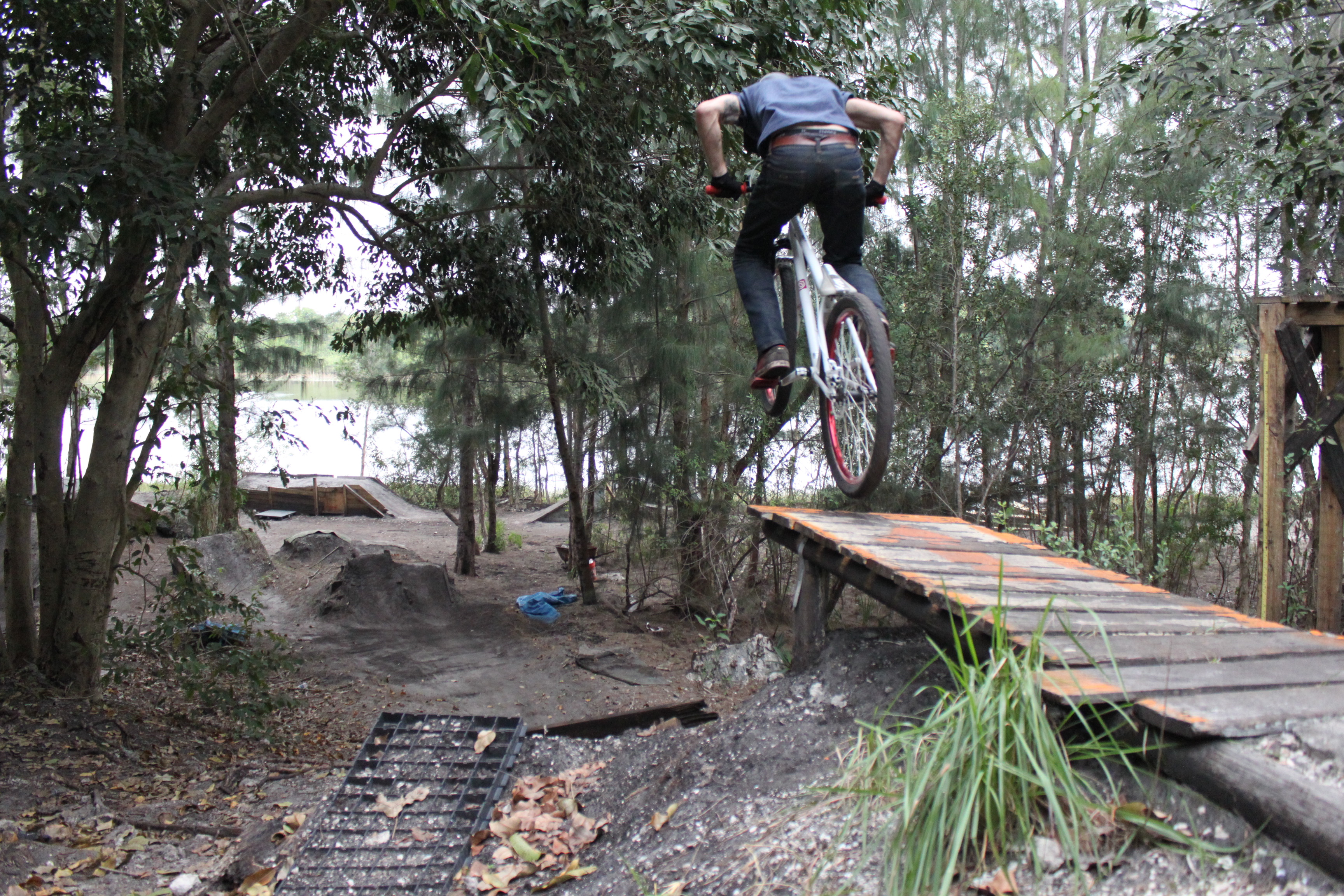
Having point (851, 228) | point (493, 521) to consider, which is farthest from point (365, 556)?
point (851, 228)

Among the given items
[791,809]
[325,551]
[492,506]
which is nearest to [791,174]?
[791,809]

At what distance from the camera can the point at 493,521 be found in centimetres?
1454

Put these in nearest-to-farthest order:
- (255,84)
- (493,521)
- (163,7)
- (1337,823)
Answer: (1337,823)
(255,84)
(163,7)
(493,521)

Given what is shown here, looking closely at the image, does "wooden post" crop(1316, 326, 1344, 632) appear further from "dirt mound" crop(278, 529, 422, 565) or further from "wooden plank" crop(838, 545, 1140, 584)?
"dirt mound" crop(278, 529, 422, 565)

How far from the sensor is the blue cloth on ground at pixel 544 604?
10.2m

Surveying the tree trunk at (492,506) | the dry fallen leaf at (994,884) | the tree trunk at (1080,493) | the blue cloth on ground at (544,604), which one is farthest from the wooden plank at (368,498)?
the dry fallen leaf at (994,884)

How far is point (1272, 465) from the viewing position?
4.41 m

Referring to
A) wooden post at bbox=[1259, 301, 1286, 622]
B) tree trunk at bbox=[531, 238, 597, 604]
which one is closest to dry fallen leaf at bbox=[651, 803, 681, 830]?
wooden post at bbox=[1259, 301, 1286, 622]

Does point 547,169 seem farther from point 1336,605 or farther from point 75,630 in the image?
point 1336,605

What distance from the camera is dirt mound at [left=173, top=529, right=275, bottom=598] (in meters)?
10.1

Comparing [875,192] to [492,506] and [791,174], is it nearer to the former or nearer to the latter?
[791,174]

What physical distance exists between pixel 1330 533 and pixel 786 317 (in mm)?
2943

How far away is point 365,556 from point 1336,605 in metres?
8.88

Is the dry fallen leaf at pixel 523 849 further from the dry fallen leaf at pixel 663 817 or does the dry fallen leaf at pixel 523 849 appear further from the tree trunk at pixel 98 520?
the tree trunk at pixel 98 520
